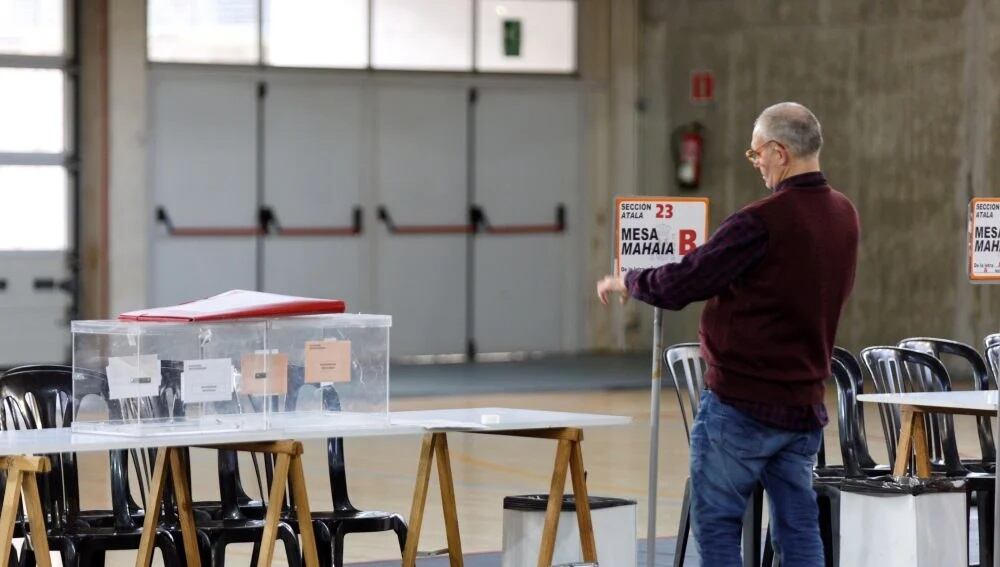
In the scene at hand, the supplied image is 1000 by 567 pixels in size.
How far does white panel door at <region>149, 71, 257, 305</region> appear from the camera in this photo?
14969 millimetres

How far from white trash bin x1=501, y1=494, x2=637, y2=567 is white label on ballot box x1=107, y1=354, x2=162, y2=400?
1.28 m

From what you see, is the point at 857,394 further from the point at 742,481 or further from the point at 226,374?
the point at 226,374

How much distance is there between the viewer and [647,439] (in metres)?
11.2

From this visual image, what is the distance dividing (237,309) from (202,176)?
1018 centimetres

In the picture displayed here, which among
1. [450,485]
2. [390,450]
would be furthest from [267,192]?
[450,485]

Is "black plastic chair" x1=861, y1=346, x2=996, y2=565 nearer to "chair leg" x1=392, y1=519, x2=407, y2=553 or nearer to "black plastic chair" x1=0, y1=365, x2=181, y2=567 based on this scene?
"chair leg" x1=392, y1=519, x2=407, y2=553

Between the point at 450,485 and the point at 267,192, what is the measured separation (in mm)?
9818

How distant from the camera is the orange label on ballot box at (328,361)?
5.28m

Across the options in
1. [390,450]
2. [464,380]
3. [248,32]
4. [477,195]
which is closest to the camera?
[390,450]

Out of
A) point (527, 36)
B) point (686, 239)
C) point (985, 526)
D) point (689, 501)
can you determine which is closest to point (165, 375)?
point (686, 239)

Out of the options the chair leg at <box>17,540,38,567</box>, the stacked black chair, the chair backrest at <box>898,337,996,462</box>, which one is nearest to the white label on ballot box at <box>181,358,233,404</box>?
the chair leg at <box>17,540,38,567</box>

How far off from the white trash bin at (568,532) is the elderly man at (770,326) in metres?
0.74

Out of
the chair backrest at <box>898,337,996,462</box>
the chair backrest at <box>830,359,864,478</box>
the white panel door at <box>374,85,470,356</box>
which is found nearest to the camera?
the chair backrest at <box>830,359,864,478</box>

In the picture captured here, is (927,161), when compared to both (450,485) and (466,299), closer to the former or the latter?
(466,299)
